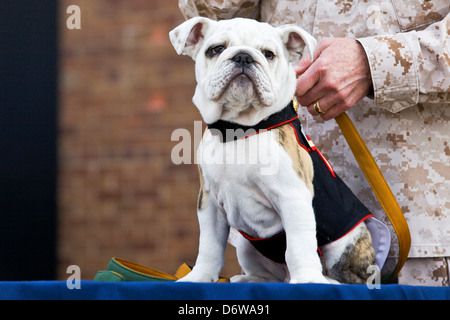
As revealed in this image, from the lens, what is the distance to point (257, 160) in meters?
1.19

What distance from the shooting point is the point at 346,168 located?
5.16 ft

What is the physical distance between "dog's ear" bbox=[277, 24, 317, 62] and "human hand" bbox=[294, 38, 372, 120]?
0.10 m

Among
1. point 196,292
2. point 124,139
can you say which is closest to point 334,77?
point 196,292

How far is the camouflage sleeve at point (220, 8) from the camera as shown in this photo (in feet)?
5.32

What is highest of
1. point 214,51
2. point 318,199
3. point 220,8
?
point 220,8

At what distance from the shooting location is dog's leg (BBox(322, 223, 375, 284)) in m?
1.28

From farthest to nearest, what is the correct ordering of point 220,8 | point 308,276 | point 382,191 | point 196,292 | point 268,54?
point 220,8, point 382,191, point 268,54, point 308,276, point 196,292

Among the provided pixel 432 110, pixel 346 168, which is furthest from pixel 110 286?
pixel 432 110

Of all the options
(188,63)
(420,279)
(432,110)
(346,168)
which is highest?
(188,63)

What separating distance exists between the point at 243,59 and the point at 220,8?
0.50 meters

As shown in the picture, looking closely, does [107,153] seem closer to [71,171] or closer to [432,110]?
[71,171]

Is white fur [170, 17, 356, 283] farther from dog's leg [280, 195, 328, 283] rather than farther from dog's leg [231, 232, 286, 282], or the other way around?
dog's leg [231, 232, 286, 282]

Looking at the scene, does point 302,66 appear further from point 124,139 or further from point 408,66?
point 124,139

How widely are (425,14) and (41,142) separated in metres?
2.36
